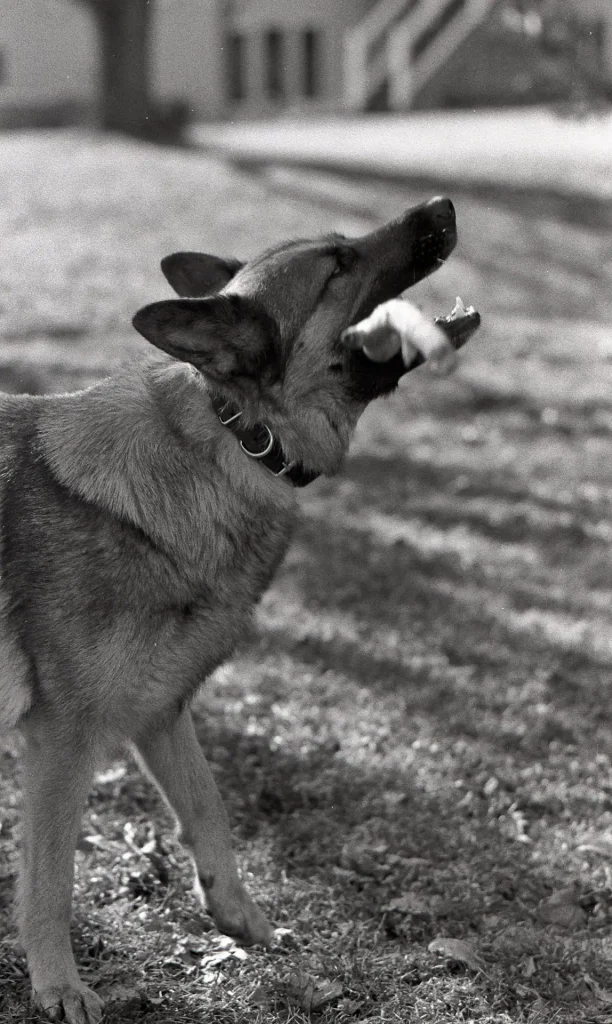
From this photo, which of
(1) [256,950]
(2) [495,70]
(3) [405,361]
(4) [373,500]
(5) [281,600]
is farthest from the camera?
(2) [495,70]

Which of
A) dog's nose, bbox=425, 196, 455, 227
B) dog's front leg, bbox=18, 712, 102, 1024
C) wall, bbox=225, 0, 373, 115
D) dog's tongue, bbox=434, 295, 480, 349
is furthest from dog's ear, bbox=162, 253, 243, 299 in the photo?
wall, bbox=225, 0, 373, 115

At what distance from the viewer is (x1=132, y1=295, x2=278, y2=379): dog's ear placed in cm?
328

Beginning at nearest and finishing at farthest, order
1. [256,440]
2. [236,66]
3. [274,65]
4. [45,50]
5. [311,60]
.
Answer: [256,440]
[45,50]
[236,66]
[311,60]
[274,65]

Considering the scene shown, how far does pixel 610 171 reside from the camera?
18.6 metres

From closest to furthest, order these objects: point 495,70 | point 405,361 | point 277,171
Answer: point 405,361, point 277,171, point 495,70

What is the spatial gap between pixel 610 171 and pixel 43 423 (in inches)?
659

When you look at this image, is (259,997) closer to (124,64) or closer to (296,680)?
(296,680)

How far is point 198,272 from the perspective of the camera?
421 centimetres

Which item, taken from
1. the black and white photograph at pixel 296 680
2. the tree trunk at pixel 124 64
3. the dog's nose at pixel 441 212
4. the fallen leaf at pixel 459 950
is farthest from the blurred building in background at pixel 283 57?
the fallen leaf at pixel 459 950

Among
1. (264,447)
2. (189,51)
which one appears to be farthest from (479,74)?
(264,447)

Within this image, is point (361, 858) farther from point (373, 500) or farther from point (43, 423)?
point (373, 500)

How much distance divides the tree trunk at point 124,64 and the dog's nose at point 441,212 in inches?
784

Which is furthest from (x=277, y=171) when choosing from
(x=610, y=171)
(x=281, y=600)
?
(x=281, y=600)

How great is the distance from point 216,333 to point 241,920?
75.4 inches
